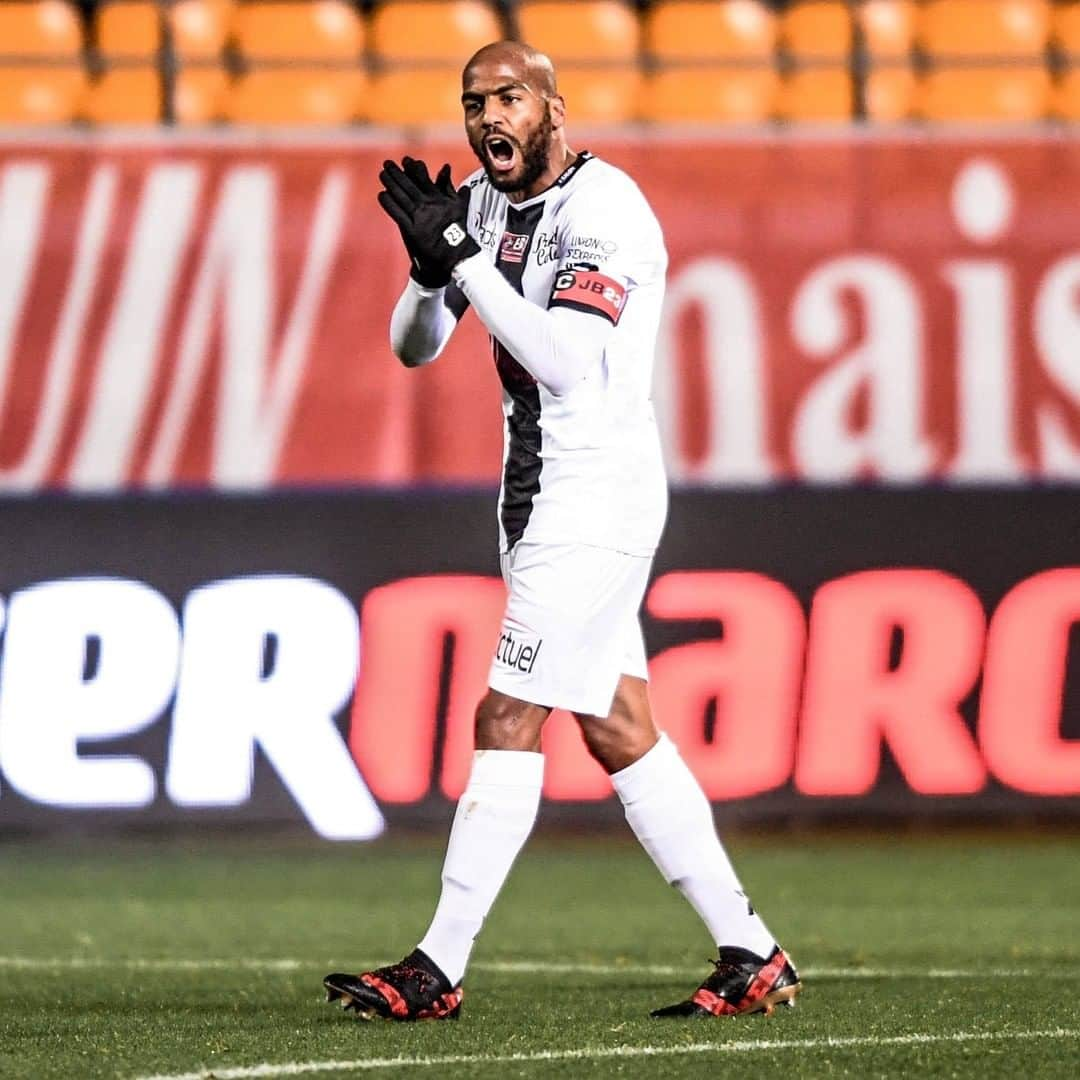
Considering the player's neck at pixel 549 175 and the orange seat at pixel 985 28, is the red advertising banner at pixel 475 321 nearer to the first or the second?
the orange seat at pixel 985 28

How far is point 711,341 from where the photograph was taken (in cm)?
912

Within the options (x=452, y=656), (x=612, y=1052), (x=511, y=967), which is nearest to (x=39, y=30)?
(x=452, y=656)

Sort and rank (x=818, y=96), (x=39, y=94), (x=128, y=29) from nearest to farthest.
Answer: (x=39, y=94) < (x=128, y=29) < (x=818, y=96)

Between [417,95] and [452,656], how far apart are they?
3.25 metres

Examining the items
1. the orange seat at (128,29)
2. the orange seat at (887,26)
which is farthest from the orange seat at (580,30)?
the orange seat at (128,29)

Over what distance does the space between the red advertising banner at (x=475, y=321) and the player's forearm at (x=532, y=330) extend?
4.59 metres

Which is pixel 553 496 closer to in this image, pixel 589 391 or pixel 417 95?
pixel 589 391

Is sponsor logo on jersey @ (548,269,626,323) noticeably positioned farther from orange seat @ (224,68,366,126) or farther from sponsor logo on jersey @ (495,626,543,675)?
orange seat @ (224,68,366,126)

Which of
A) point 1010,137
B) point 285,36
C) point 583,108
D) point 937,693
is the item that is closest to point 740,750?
point 937,693

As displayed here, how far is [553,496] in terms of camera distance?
4.44 metres

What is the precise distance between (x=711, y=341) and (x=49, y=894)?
346cm

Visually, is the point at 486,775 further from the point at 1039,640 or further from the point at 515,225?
the point at 1039,640

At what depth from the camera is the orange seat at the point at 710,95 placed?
10430 mm

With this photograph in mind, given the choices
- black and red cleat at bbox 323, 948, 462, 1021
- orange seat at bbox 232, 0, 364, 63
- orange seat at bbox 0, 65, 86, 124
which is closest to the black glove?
black and red cleat at bbox 323, 948, 462, 1021
